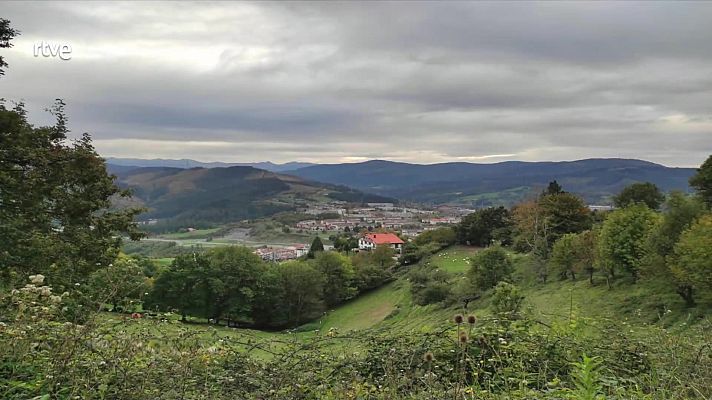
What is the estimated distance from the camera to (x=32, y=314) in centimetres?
365

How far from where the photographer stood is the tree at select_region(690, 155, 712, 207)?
26.4 m

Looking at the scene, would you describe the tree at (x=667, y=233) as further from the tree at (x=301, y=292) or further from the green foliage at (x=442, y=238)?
the green foliage at (x=442, y=238)

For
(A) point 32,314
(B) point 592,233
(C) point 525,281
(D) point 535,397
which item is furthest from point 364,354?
(C) point 525,281

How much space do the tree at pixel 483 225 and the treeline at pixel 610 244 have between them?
0.35 m

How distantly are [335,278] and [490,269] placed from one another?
22021 millimetres

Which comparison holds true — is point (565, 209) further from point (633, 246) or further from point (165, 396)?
point (165, 396)

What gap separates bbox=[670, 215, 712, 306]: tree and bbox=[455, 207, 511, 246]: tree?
37.4 m

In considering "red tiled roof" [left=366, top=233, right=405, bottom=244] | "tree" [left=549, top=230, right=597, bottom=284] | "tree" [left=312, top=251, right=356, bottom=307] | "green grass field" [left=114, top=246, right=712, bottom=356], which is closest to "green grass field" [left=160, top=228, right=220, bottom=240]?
"red tiled roof" [left=366, top=233, right=405, bottom=244]

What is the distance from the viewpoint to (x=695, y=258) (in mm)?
16656

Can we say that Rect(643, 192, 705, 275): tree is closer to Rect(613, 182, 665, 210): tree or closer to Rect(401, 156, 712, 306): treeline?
Rect(401, 156, 712, 306): treeline

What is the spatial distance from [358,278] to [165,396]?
163 ft

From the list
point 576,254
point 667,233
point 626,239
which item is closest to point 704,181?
point 626,239

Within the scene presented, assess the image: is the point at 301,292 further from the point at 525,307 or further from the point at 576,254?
the point at 525,307

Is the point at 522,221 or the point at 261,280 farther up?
the point at 522,221
